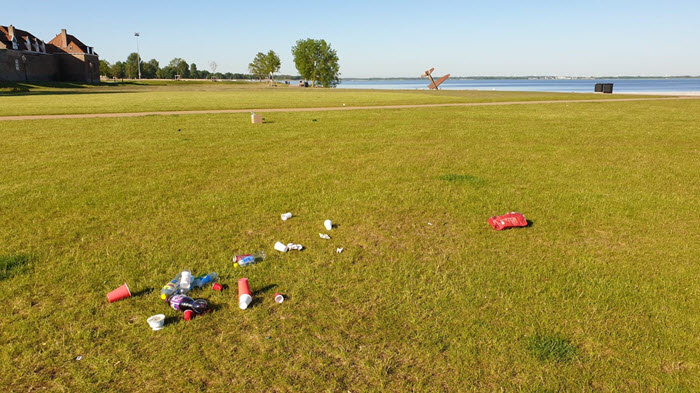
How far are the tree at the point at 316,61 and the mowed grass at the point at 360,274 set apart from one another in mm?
108807

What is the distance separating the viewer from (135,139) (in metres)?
12.8

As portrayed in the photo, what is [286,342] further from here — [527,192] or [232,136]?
[232,136]

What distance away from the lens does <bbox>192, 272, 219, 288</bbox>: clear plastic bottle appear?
3934 mm

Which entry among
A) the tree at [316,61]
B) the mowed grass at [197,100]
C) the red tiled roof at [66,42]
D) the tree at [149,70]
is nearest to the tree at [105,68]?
the tree at [149,70]

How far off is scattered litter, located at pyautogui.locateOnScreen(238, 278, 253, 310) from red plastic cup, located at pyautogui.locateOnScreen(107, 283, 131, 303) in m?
0.97

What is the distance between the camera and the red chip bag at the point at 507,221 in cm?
539

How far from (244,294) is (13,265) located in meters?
2.57

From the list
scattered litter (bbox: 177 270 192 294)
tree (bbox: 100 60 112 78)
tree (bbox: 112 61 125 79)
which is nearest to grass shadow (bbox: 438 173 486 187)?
scattered litter (bbox: 177 270 192 294)

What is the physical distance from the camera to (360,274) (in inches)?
167

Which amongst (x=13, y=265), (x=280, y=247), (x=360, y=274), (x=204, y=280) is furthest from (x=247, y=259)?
(x=13, y=265)

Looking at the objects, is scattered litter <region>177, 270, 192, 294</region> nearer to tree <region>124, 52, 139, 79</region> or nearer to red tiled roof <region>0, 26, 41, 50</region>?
red tiled roof <region>0, 26, 41, 50</region>

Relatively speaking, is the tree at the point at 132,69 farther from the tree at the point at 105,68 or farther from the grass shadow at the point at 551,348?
the grass shadow at the point at 551,348

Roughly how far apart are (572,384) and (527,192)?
4715 millimetres

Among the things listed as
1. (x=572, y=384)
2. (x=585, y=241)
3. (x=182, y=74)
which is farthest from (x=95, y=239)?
(x=182, y=74)
